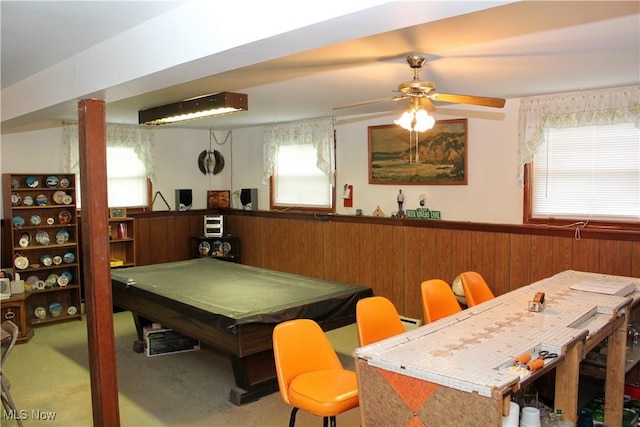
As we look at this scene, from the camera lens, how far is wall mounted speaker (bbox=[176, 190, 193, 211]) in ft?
25.0

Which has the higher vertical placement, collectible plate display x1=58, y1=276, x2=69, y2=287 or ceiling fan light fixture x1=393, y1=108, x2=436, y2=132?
ceiling fan light fixture x1=393, y1=108, x2=436, y2=132

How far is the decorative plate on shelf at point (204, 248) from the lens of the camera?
7.58 m

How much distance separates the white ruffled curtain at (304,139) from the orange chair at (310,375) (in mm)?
3988

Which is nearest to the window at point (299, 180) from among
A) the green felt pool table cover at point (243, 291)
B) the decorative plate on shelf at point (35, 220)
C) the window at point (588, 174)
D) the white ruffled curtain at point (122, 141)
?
the green felt pool table cover at point (243, 291)

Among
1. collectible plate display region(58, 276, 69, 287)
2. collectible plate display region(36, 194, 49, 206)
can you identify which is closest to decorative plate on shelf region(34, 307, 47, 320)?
collectible plate display region(58, 276, 69, 287)

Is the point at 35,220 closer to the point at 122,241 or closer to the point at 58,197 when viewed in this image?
the point at 58,197

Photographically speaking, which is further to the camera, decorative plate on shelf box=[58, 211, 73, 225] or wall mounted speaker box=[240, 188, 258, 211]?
wall mounted speaker box=[240, 188, 258, 211]

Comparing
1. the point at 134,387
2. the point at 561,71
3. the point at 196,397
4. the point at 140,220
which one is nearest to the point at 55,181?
the point at 140,220

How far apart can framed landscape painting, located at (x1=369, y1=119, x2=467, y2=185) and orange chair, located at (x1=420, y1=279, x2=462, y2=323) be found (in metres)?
1.86

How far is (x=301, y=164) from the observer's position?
7082 mm

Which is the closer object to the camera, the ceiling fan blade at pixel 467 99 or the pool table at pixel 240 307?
the ceiling fan blade at pixel 467 99

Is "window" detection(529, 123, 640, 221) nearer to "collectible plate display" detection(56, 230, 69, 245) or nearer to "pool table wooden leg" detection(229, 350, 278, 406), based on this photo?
"pool table wooden leg" detection(229, 350, 278, 406)

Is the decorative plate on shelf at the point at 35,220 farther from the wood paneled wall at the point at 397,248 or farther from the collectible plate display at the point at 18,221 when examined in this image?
the wood paneled wall at the point at 397,248

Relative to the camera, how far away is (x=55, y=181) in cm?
614
